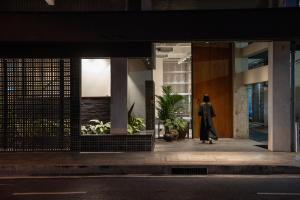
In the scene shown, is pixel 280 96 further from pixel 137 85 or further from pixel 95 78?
pixel 95 78

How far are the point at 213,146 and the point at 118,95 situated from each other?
377cm

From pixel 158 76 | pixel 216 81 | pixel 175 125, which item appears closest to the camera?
pixel 175 125

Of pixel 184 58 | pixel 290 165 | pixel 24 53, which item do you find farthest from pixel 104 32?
pixel 184 58

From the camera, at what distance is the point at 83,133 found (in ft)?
51.0

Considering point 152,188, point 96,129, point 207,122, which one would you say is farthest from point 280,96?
point 152,188

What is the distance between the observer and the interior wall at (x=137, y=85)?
713 inches

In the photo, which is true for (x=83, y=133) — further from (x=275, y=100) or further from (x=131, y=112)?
(x=275, y=100)

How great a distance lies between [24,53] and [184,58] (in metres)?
12.6

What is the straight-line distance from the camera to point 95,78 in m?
16.3

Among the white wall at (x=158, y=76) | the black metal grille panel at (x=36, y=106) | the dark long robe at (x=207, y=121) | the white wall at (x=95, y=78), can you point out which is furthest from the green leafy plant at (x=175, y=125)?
the white wall at (x=158, y=76)

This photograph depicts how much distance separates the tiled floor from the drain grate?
10.9ft

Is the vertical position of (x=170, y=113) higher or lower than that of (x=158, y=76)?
lower

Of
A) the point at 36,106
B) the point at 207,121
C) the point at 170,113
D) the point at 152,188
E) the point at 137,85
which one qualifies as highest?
the point at 137,85

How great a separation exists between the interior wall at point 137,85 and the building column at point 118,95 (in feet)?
8.26
